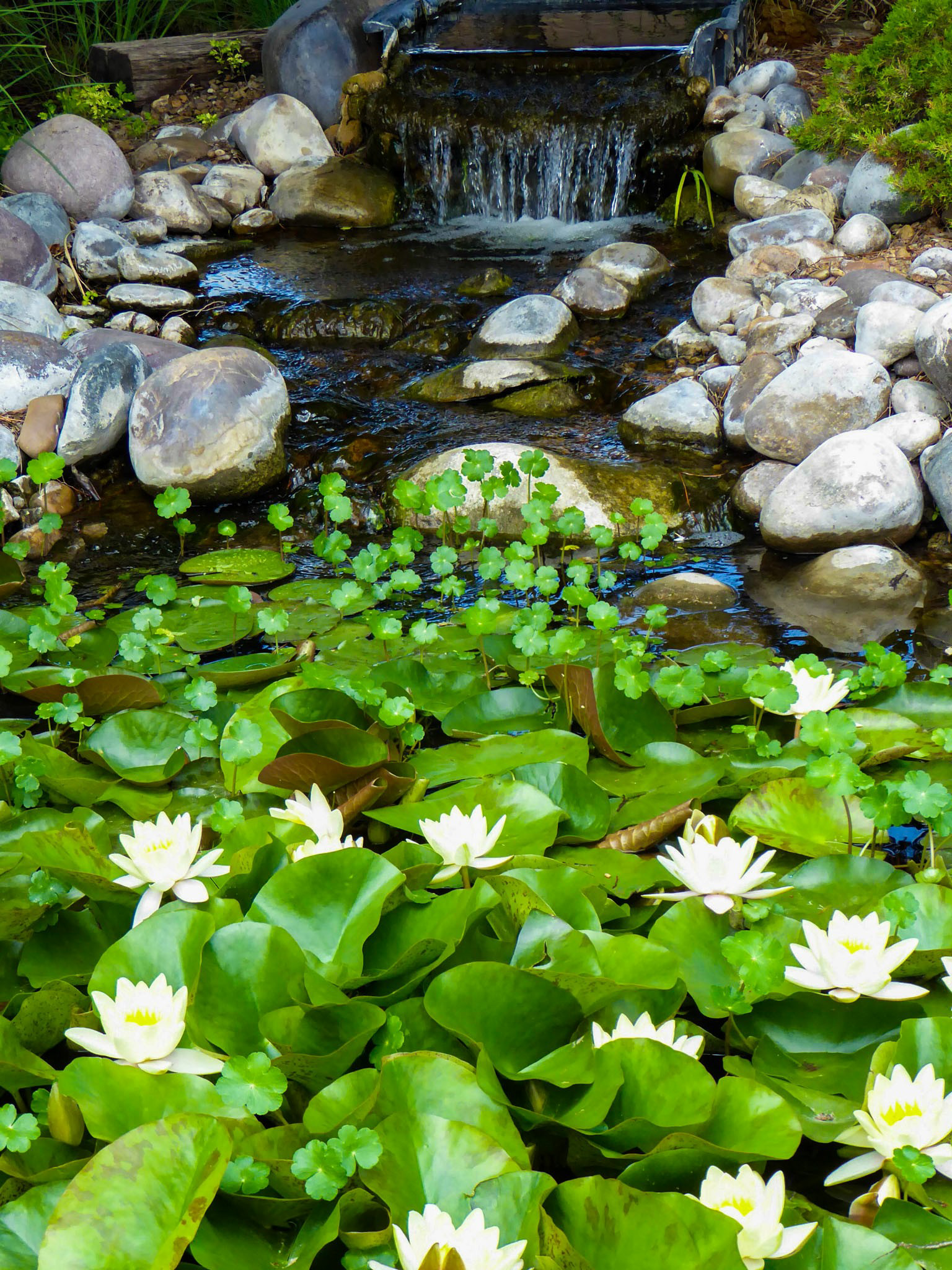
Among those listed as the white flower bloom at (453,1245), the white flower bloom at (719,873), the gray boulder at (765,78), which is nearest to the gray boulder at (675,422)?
the white flower bloom at (719,873)

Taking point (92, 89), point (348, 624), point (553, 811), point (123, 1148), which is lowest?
point (348, 624)

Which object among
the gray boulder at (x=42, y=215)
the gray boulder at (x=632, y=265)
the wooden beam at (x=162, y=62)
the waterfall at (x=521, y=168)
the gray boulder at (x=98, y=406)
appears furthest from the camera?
the wooden beam at (x=162, y=62)

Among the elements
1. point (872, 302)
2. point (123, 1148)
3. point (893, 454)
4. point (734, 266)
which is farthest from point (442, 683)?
point (734, 266)

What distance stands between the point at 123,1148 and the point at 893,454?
3.24 meters

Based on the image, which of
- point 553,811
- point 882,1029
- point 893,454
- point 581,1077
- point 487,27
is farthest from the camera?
point 487,27

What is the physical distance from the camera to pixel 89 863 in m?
1.69

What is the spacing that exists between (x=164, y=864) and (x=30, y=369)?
11.5ft

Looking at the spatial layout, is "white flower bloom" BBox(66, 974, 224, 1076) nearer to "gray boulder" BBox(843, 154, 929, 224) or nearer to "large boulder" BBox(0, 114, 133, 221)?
"gray boulder" BBox(843, 154, 929, 224)

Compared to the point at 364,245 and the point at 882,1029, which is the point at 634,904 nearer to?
the point at 882,1029

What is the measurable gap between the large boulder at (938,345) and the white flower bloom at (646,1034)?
3247mm

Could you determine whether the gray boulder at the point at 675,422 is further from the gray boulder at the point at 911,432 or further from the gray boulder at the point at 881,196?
the gray boulder at the point at 881,196

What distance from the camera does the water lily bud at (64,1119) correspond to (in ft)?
4.17

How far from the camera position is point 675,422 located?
14.3 feet

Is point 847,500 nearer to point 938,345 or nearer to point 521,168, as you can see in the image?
point 938,345
